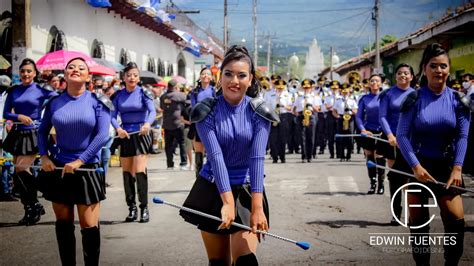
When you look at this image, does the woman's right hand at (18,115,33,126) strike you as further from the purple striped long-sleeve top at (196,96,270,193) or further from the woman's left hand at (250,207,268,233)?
the woman's left hand at (250,207,268,233)

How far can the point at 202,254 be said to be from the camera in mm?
7367

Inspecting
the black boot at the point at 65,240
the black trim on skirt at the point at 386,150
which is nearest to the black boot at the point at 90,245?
the black boot at the point at 65,240

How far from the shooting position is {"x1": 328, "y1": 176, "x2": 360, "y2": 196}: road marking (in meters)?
12.6

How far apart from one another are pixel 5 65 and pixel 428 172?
1051 cm

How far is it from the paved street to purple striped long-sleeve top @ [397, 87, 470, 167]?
54.0 inches

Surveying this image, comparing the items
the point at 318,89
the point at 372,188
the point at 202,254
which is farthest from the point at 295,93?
the point at 202,254

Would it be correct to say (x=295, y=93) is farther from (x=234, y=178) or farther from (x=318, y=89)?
(x=234, y=178)

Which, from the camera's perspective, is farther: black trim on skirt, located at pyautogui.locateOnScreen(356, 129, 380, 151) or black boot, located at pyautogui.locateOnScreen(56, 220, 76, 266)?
black trim on skirt, located at pyautogui.locateOnScreen(356, 129, 380, 151)

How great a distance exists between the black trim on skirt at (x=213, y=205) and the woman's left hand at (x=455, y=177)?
2091 millimetres

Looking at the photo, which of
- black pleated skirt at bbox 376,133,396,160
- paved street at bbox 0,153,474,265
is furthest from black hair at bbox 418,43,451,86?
black pleated skirt at bbox 376,133,396,160

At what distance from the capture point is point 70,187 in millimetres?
6242

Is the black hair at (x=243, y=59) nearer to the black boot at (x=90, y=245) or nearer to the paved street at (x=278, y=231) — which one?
the black boot at (x=90, y=245)

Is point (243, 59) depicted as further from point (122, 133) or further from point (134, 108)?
Answer: point (134, 108)

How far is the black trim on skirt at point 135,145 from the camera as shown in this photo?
9.51 m
